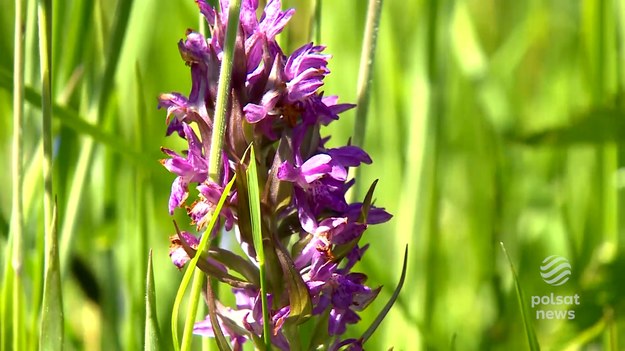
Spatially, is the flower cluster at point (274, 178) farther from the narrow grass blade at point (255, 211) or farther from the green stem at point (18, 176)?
the green stem at point (18, 176)

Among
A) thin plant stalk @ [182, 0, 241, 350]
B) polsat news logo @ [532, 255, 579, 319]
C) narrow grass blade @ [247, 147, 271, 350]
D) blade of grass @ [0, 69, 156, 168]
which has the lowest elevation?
polsat news logo @ [532, 255, 579, 319]

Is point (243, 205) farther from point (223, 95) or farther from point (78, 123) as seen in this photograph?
point (78, 123)

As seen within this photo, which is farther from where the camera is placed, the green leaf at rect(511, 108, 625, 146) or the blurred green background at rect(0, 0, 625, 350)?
the blurred green background at rect(0, 0, 625, 350)

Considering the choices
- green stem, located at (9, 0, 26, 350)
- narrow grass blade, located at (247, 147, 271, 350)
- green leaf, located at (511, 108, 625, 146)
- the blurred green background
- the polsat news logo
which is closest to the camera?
narrow grass blade, located at (247, 147, 271, 350)

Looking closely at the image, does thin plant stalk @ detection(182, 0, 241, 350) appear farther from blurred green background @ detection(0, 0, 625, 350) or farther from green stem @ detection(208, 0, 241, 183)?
blurred green background @ detection(0, 0, 625, 350)

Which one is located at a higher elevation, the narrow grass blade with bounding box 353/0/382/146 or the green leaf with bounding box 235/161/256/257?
the narrow grass blade with bounding box 353/0/382/146

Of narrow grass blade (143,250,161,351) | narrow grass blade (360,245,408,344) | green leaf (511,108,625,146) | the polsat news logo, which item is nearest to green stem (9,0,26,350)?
narrow grass blade (143,250,161,351)

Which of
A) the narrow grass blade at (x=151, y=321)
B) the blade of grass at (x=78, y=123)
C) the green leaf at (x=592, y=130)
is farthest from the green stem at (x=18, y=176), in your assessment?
the green leaf at (x=592, y=130)
